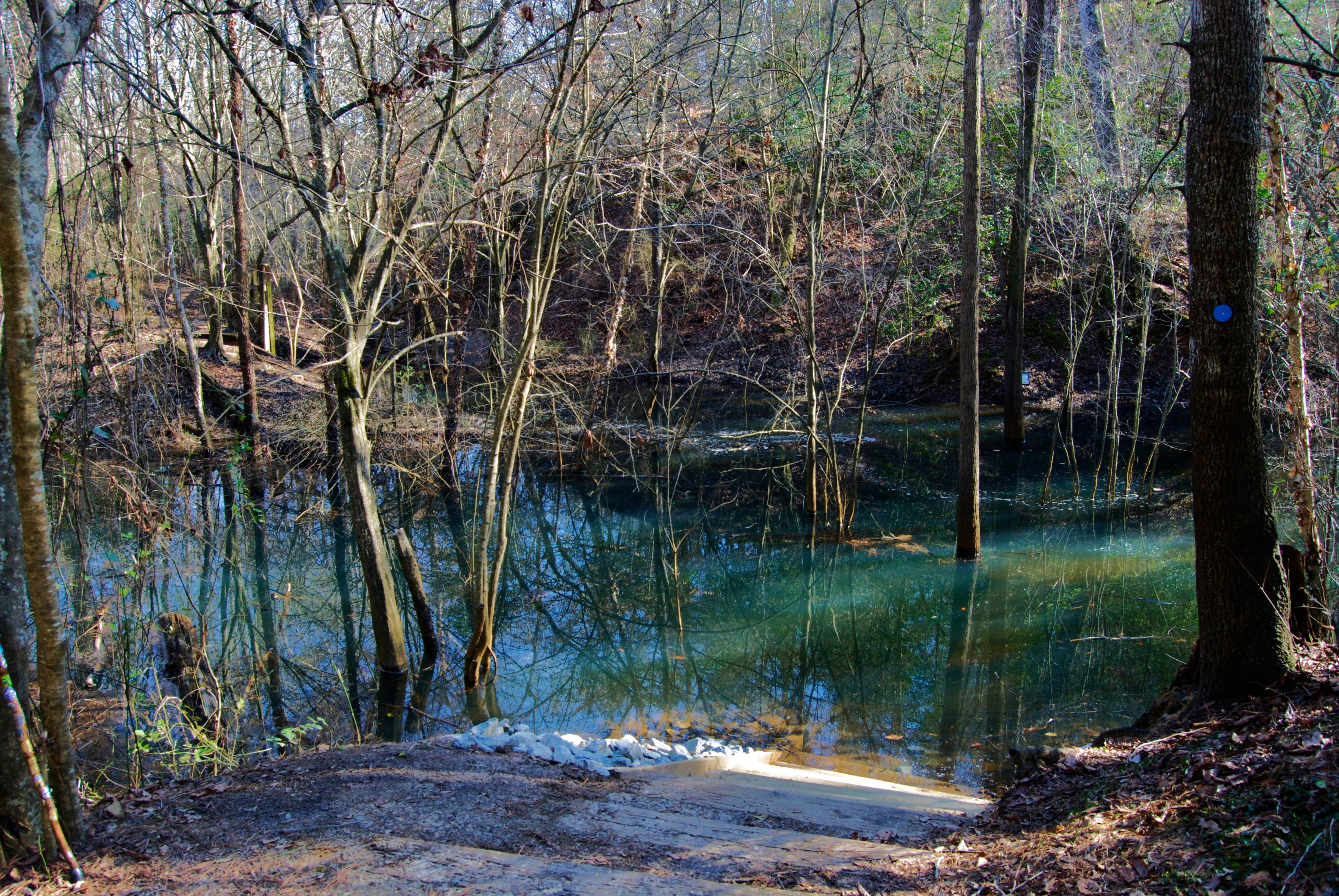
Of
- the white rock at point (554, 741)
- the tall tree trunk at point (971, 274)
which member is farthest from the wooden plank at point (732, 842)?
the tall tree trunk at point (971, 274)

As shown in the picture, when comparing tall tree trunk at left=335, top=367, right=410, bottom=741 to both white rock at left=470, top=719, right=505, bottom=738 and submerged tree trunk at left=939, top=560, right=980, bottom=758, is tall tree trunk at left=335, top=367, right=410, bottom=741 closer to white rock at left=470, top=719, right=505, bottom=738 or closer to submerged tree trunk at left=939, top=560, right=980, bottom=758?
white rock at left=470, top=719, right=505, bottom=738

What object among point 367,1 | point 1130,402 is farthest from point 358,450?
point 1130,402

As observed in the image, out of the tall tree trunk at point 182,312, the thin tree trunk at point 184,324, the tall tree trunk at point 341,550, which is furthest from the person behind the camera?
the thin tree trunk at point 184,324

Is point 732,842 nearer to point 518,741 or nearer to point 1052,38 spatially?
point 518,741

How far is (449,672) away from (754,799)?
210 inches

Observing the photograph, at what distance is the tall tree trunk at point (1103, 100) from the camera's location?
50.9 ft

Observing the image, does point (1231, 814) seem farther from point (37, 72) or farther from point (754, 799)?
point (37, 72)

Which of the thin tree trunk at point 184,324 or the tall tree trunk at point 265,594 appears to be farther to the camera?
the thin tree trunk at point 184,324

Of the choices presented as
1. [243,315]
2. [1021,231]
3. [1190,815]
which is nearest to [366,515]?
[1190,815]

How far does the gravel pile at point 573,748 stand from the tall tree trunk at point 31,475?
2.62 meters

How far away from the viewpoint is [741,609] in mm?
11492

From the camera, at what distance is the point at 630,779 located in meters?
5.62

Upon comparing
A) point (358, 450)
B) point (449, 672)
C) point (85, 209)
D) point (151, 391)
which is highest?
point (85, 209)

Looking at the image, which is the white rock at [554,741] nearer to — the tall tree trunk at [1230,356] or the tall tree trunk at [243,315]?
the tall tree trunk at [1230,356]
